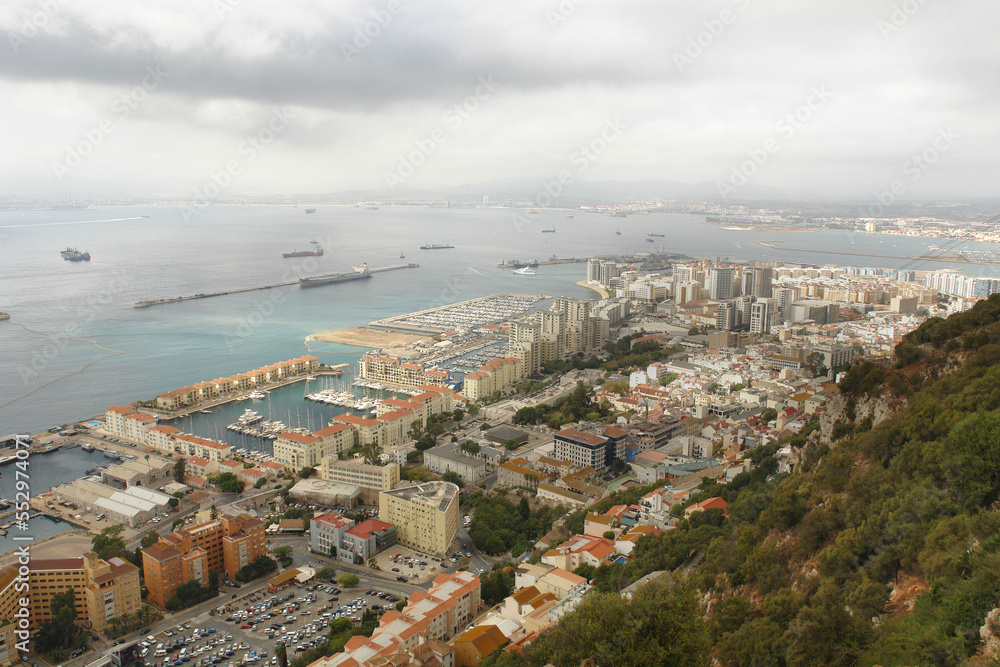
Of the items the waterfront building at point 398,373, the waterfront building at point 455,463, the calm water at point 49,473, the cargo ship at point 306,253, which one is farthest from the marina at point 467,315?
the cargo ship at point 306,253

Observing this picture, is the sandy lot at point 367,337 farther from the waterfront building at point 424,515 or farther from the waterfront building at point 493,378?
the waterfront building at point 424,515

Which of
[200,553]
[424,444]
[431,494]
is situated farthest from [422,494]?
[424,444]

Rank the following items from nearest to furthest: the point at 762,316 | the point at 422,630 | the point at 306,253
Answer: the point at 422,630 → the point at 762,316 → the point at 306,253

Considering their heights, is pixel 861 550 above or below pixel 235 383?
above

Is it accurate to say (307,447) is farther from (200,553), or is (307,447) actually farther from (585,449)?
(585,449)

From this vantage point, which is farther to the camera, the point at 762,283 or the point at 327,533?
the point at 762,283

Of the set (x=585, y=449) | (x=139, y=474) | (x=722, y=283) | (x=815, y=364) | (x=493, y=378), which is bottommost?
(x=139, y=474)
